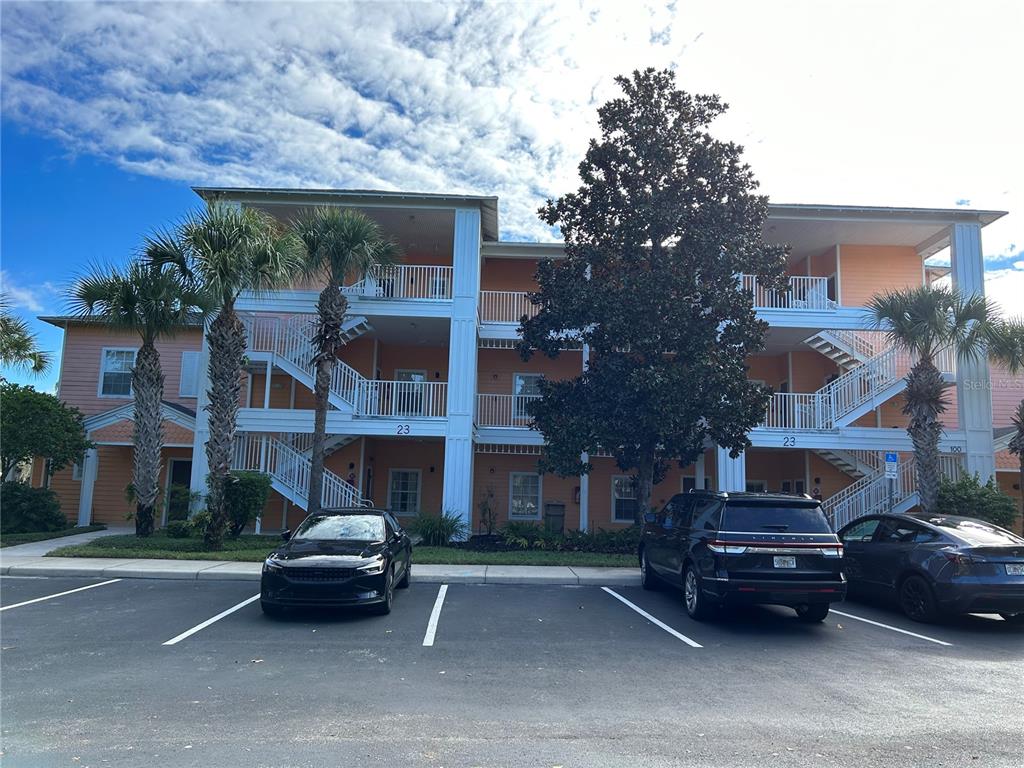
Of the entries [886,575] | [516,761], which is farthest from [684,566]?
[516,761]

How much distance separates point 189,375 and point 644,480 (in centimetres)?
1493

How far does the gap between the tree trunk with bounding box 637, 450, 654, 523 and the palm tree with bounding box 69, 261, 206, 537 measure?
1120 centimetres

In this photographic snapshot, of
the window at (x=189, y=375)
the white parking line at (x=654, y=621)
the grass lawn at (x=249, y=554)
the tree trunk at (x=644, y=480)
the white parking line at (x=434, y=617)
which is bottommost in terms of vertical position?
the white parking line at (x=434, y=617)

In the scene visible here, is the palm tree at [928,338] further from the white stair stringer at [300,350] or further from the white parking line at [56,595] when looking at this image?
the white parking line at [56,595]

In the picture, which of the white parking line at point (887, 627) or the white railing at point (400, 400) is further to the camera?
the white railing at point (400, 400)

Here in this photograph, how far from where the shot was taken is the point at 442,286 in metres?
19.9

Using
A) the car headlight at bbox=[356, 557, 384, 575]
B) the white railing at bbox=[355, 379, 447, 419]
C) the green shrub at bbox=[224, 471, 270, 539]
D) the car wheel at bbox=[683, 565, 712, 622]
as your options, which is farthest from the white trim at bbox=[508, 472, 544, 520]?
the car headlight at bbox=[356, 557, 384, 575]

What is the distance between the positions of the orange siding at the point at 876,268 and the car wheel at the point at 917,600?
1398 cm

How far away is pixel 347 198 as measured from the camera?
18391 millimetres

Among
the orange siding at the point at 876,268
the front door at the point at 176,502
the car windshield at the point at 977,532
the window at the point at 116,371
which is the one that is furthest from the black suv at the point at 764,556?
the window at the point at 116,371

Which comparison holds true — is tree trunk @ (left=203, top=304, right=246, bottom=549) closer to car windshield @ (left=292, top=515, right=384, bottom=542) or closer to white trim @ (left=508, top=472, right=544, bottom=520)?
car windshield @ (left=292, top=515, right=384, bottom=542)

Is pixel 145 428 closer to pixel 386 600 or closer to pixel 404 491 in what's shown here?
pixel 404 491

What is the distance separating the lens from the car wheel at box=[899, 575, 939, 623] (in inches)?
365

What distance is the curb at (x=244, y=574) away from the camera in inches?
474
